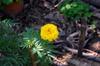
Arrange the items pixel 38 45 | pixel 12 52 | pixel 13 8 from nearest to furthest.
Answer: pixel 38 45 → pixel 12 52 → pixel 13 8

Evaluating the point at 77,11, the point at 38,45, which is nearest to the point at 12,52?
the point at 38,45

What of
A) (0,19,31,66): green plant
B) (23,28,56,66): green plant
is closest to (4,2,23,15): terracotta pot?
(0,19,31,66): green plant

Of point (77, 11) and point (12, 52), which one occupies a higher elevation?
point (77, 11)

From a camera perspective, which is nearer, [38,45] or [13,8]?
[38,45]

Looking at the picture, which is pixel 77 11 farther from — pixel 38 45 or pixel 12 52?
pixel 12 52

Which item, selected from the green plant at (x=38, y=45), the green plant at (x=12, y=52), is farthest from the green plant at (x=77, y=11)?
the green plant at (x=12, y=52)

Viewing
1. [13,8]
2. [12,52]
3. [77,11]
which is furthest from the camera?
[13,8]
